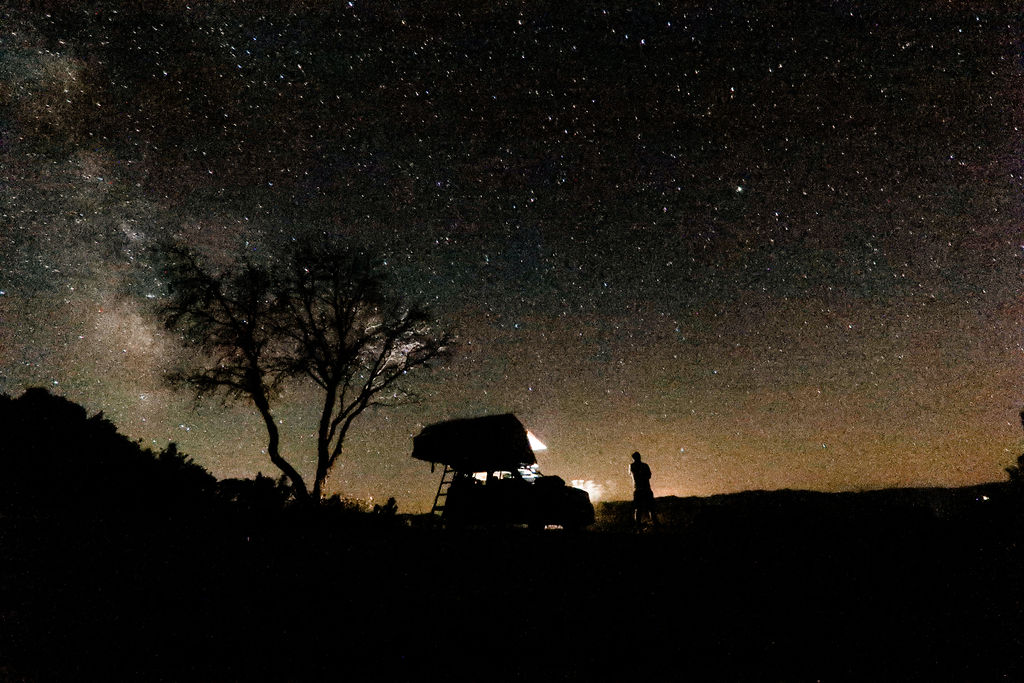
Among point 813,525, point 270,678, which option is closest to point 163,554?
point 270,678

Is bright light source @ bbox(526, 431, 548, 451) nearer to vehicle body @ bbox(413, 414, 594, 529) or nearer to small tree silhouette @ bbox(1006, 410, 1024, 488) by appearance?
vehicle body @ bbox(413, 414, 594, 529)

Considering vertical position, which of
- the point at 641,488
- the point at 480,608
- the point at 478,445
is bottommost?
the point at 480,608

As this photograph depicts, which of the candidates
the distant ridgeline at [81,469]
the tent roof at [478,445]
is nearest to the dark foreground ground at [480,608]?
the distant ridgeline at [81,469]

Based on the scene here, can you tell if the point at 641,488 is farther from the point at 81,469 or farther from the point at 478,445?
the point at 81,469

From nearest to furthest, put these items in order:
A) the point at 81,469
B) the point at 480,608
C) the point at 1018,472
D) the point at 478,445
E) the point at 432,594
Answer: the point at 480,608 < the point at 432,594 < the point at 81,469 < the point at 1018,472 < the point at 478,445

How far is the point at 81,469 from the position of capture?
7.88 metres

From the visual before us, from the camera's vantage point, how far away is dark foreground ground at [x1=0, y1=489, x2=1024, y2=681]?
416cm

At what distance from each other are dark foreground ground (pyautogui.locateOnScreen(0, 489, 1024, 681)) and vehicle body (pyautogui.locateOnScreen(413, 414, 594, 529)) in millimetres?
6493

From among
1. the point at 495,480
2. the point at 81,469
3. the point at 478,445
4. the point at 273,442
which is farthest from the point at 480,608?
the point at 273,442

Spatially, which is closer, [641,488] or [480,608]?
[480,608]

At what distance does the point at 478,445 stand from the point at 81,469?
11360 millimetres

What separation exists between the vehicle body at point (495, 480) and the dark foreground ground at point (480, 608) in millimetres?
6493

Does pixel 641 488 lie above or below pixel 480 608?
above

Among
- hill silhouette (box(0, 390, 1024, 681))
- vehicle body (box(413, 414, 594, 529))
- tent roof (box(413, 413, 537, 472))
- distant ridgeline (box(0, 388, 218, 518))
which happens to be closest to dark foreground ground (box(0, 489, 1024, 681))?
hill silhouette (box(0, 390, 1024, 681))
